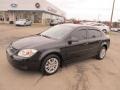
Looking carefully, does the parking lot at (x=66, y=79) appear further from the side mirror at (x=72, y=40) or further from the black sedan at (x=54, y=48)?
the side mirror at (x=72, y=40)

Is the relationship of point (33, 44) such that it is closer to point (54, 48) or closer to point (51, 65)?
point (54, 48)

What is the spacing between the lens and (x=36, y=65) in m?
4.84

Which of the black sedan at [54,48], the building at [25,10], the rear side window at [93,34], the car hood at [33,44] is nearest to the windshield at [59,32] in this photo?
the black sedan at [54,48]

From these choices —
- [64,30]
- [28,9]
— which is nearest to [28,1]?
[28,9]

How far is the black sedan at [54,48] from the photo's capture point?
15.6ft

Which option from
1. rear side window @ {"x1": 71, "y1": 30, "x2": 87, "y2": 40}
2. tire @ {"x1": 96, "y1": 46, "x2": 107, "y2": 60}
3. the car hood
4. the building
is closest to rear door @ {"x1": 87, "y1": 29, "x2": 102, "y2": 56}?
rear side window @ {"x1": 71, "y1": 30, "x2": 87, "y2": 40}

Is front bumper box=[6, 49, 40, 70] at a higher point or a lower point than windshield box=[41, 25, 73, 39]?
lower

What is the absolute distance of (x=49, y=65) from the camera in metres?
5.18

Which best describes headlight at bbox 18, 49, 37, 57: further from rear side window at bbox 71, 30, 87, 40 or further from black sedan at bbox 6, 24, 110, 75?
rear side window at bbox 71, 30, 87, 40

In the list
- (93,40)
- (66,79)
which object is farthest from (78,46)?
(66,79)

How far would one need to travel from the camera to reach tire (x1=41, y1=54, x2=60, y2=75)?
5.02m

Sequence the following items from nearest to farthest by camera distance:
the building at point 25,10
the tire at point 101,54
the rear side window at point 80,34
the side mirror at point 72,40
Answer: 1. the side mirror at point 72,40
2. the rear side window at point 80,34
3. the tire at point 101,54
4. the building at point 25,10

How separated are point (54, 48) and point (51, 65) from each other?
0.57 m

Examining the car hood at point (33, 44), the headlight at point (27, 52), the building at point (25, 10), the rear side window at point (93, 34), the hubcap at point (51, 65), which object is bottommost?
the hubcap at point (51, 65)
